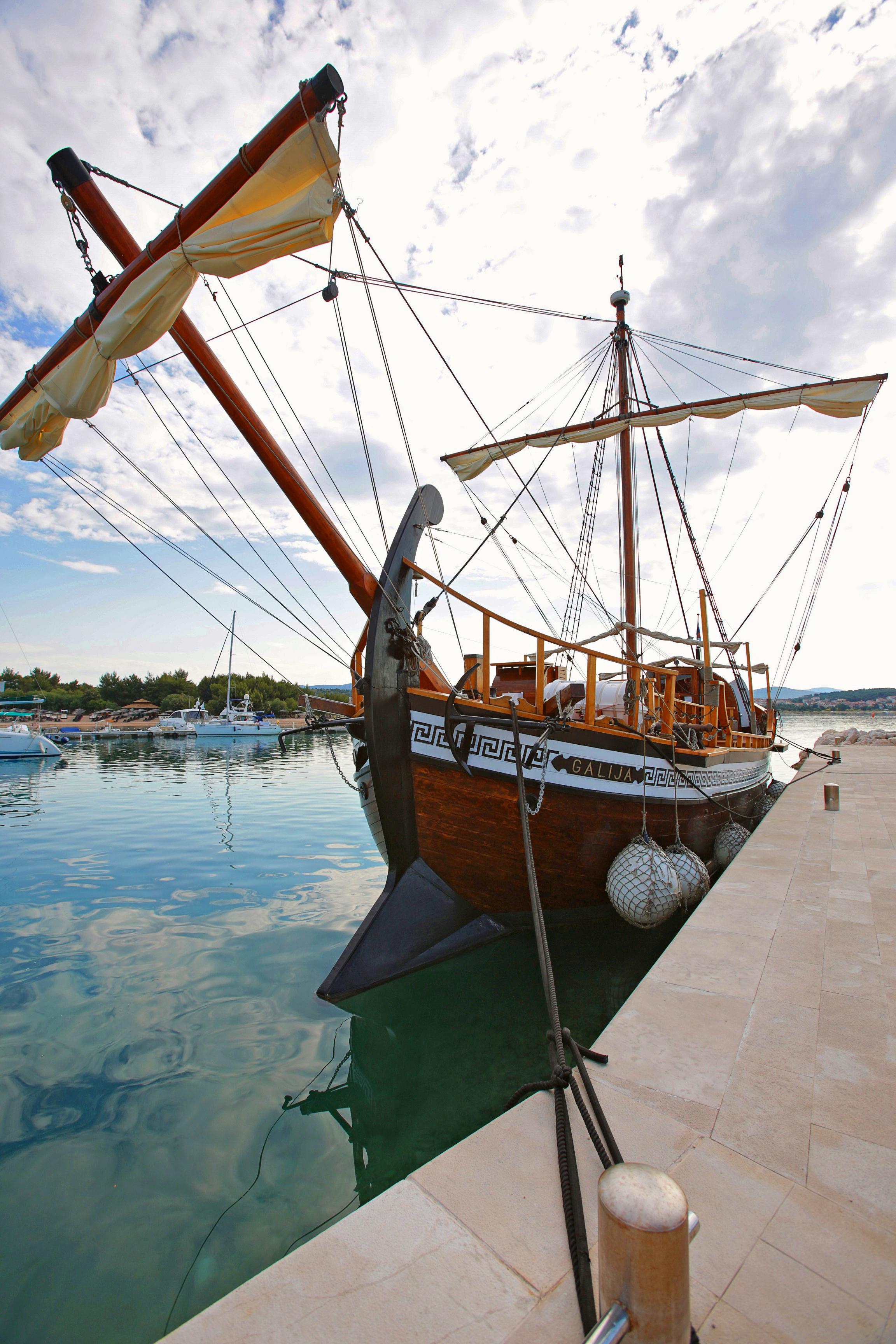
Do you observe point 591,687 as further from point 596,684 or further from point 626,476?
point 626,476

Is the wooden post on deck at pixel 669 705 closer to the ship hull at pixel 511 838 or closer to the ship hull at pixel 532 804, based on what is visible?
the ship hull at pixel 532 804

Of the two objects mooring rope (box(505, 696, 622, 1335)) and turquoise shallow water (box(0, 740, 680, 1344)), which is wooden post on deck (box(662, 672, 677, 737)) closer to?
turquoise shallow water (box(0, 740, 680, 1344))

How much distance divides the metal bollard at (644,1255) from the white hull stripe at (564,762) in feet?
13.7

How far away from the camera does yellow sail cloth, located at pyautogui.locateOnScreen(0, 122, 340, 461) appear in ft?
15.0

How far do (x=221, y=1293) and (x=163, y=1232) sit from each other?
20.7 inches

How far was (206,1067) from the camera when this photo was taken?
13.7ft

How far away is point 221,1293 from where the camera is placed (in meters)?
2.47

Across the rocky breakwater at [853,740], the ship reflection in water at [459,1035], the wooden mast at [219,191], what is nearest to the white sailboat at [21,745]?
the wooden mast at [219,191]

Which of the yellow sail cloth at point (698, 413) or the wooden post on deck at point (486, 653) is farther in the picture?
the yellow sail cloth at point (698, 413)

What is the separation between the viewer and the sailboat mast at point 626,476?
12.5 meters

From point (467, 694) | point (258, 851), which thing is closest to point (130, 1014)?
point (467, 694)

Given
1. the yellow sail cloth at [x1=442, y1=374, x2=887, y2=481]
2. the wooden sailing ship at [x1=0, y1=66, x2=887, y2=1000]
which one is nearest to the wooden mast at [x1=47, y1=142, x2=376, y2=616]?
the wooden sailing ship at [x1=0, y1=66, x2=887, y2=1000]

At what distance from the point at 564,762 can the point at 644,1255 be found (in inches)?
181

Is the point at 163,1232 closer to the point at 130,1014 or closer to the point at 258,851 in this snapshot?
the point at 130,1014
